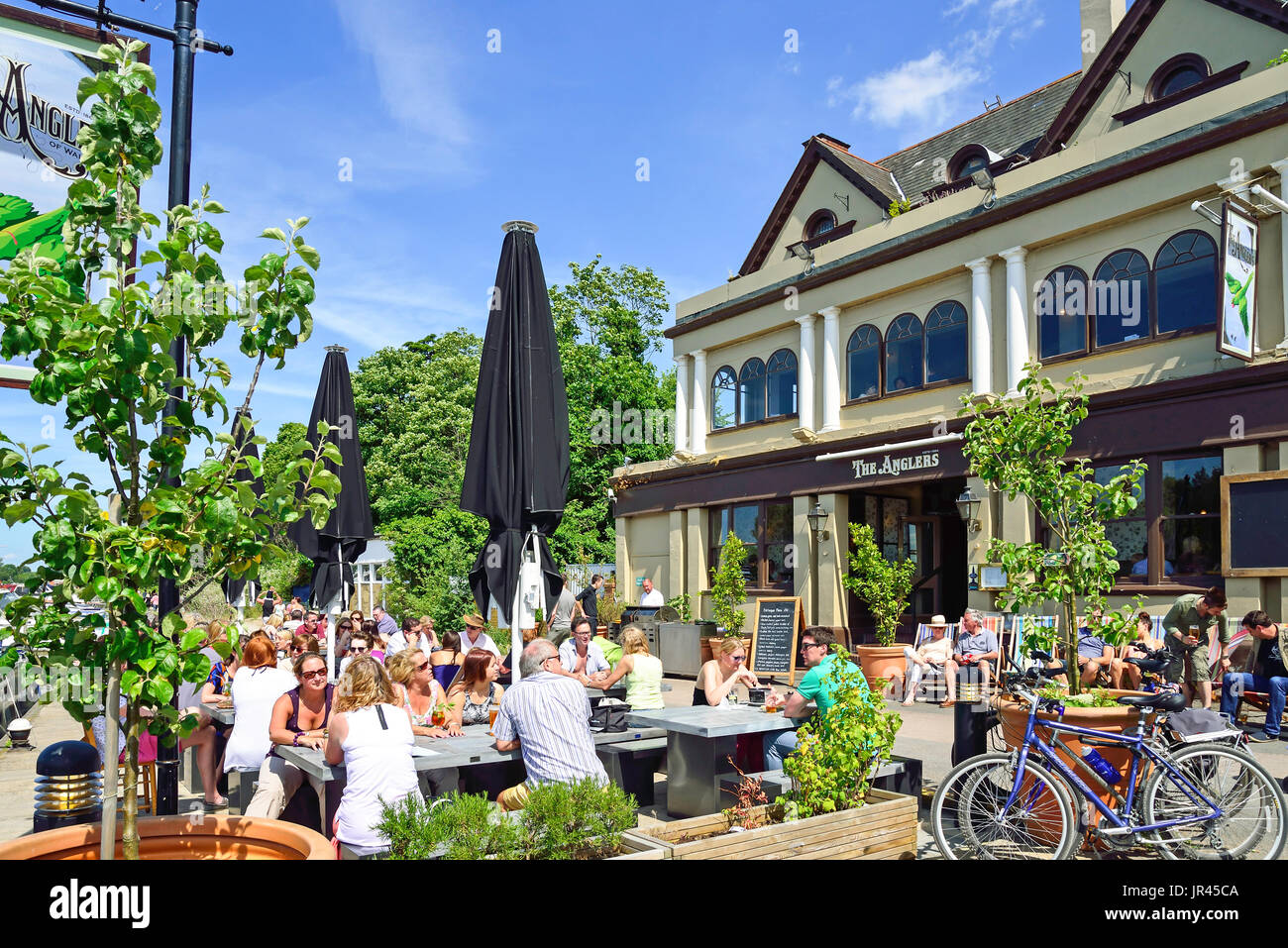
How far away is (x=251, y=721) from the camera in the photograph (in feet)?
22.5

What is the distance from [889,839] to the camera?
5070mm

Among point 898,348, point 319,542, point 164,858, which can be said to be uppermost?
point 898,348

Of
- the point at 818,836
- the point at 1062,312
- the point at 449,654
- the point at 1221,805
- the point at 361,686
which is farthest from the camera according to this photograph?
the point at 1062,312

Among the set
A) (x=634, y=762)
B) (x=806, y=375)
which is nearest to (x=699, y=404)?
(x=806, y=375)

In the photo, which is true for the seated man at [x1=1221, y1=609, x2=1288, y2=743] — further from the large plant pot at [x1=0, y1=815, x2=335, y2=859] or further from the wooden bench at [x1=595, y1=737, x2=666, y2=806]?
the large plant pot at [x1=0, y1=815, x2=335, y2=859]

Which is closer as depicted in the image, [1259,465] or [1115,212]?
[1259,465]

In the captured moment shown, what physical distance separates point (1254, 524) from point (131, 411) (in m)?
12.2

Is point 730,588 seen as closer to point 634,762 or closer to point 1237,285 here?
point 1237,285

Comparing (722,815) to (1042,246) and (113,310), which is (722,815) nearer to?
(113,310)

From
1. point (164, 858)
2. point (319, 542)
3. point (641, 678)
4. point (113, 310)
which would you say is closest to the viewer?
point (113, 310)

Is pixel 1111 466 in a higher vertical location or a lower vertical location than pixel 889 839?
higher

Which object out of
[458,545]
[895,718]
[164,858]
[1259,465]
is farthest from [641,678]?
[458,545]

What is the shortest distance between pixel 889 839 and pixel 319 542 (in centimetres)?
923

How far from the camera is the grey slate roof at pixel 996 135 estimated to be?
703 inches
